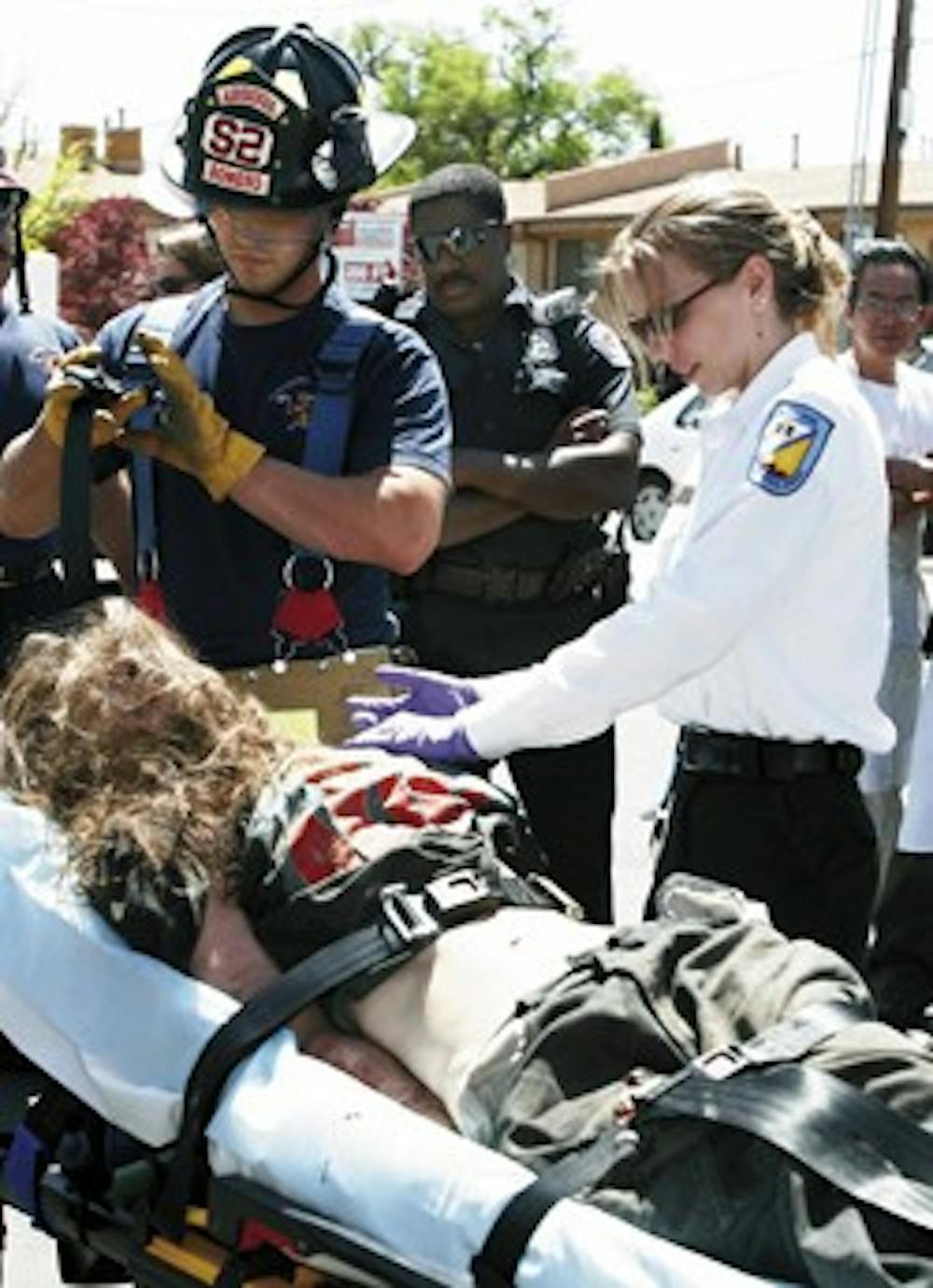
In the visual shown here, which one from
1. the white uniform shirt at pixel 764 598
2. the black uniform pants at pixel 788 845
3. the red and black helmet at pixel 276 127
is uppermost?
the red and black helmet at pixel 276 127

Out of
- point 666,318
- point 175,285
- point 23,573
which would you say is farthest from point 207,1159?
point 175,285

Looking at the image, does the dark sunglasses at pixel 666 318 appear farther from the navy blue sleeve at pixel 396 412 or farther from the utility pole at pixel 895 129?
the utility pole at pixel 895 129

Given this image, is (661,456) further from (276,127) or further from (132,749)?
(132,749)

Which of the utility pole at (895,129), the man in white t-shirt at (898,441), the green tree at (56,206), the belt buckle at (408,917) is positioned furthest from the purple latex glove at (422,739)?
the green tree at (56,206)

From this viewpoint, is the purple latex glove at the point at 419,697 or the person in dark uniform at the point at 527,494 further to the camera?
the person in dark uniform at the point at 527,494

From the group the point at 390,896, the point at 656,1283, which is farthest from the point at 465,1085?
the point at 656,1283

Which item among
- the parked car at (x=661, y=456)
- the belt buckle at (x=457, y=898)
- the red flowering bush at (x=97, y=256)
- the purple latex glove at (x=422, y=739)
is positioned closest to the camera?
the belt buckle at (x=457, y=898)

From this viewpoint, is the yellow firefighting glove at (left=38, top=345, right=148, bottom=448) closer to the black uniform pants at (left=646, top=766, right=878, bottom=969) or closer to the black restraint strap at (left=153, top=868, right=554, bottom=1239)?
the black restraint strap at (left=153, top=868, right=554, bottom=1239)

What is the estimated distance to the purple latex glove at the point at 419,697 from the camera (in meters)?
3.10

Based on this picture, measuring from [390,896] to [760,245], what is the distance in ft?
3.93

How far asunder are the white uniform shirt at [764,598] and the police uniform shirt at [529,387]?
58.0 inches

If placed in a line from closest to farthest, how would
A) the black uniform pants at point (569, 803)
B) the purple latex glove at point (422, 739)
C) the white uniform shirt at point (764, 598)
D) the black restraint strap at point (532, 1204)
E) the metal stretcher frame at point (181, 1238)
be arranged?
the black restraint strap at point (532, 1204) < the metal stretcher frame at point (181, 1238) < the purple latex glove at point (422, 739) < the white uniform shirt at point (764, 598) < the black uniform pants at point (569, 803)

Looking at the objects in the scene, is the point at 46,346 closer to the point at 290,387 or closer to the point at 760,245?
the point at 290,387

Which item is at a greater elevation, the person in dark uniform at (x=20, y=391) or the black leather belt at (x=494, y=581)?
the person in dark uniform at (x=20, y=391)
